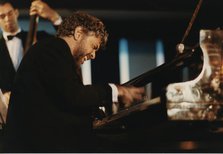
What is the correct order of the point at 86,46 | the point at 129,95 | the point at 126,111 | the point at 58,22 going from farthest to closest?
1. the point at 58,22
2. the point at 126,111
3. the point at 86,46
4. the point at 129,95

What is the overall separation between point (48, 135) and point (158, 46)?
55.1 inches

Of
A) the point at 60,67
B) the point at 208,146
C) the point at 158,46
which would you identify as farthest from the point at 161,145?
the point at 60,67

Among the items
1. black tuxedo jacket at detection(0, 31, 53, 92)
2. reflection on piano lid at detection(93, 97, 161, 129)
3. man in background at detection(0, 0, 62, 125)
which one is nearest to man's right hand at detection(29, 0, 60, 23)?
man in background at detection(0, 0, 62, 125)

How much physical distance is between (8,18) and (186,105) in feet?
5.35

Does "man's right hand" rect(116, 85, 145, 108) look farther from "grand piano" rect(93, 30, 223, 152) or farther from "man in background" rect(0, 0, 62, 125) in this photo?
"man in background" rect(0, 0, 62, 125)

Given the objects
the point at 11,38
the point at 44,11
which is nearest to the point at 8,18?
the point at 11,38

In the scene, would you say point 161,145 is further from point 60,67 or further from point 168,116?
point 60,67

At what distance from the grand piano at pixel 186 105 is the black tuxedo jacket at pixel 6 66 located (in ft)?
2.35

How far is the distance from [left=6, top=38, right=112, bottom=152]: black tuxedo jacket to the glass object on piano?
1.03 feet

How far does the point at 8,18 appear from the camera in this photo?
3301 mm

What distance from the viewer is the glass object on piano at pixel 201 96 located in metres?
2.12

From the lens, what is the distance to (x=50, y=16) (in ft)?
10.7

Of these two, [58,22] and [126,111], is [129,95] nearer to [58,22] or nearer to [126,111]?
[126,111]

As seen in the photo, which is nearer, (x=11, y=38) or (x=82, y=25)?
(x=82, y=25)
